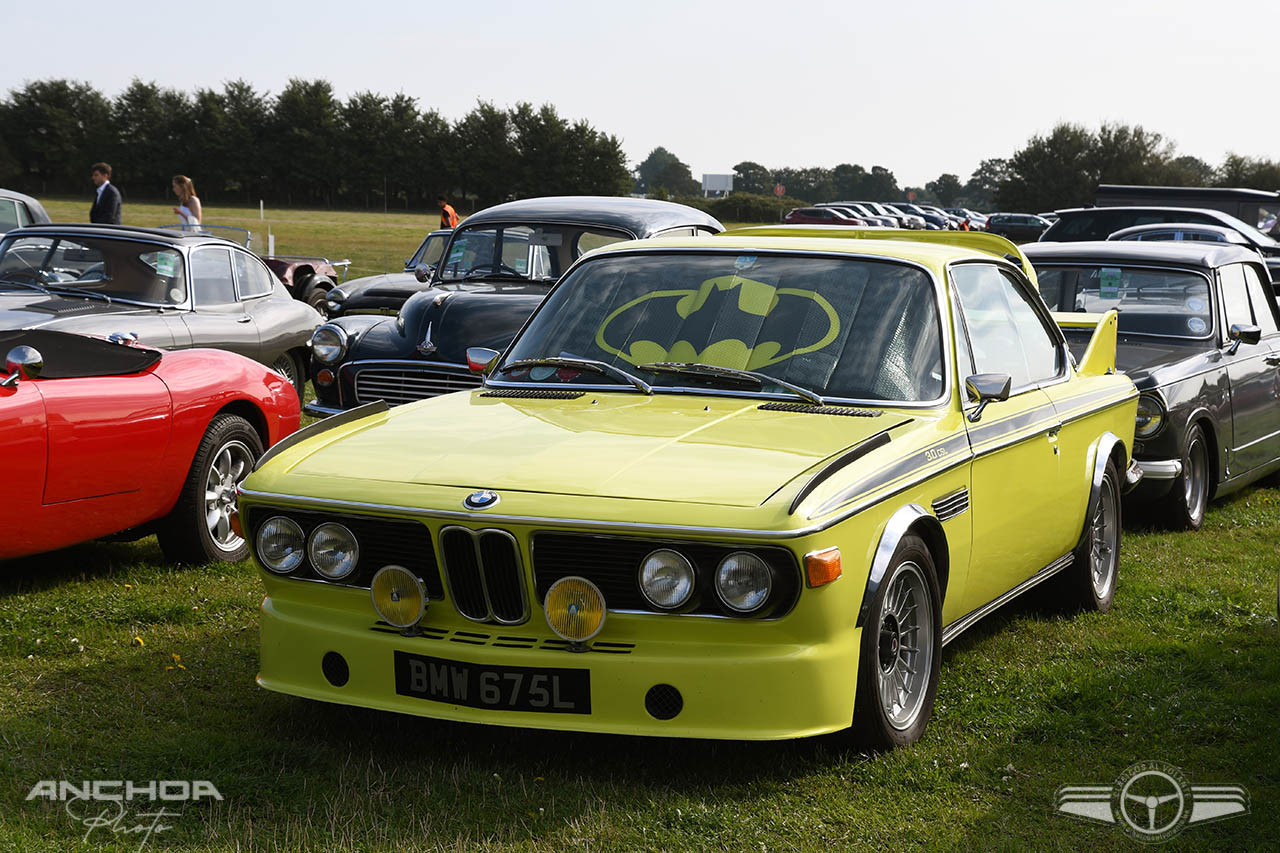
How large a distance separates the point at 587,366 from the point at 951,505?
4.65 ft

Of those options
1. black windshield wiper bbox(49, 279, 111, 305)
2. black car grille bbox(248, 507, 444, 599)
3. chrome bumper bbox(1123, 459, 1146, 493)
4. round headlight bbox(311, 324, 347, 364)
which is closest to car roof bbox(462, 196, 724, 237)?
round headlight bbox(311, 324, 347, 364)

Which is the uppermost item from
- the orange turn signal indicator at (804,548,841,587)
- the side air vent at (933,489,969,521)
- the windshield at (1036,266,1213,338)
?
the windshield at (1036,266,1213,338)

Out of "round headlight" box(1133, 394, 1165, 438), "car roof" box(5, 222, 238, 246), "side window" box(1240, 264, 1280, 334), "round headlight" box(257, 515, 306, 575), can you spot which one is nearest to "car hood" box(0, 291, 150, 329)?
"car roof" box(5, 222, 238, 246)

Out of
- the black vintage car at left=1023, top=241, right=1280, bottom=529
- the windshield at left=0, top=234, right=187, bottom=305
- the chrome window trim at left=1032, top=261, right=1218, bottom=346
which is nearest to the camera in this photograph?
the black vintage car at left=1023, top=241, right=1280, bottom=529

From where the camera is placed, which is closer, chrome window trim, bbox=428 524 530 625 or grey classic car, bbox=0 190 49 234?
chrome window trim, bbox=428 524 530 625

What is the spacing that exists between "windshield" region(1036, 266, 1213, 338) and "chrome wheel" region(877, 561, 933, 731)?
16.6 ft

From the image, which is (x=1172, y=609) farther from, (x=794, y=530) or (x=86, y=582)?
(x=86, y=582)

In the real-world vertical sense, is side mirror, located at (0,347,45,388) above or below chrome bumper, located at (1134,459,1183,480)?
above

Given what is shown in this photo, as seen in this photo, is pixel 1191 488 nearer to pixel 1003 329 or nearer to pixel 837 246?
pixel 1003 329

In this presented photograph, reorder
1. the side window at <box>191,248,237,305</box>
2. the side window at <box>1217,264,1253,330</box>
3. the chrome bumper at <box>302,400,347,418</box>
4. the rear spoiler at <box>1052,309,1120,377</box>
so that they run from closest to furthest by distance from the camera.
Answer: the rear spoiler at <box>1052,309,1120,377</box> < the side window at <box>1217,264,1253,330</box> < the chrome bumper at <box>302,400,347,418</box> < the side window at <box>191,248,237,305</box>

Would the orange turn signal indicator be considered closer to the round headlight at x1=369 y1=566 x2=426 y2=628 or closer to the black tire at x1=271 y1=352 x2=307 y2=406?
the round headlight at x1=369 y1=566 x2=426 y2=628

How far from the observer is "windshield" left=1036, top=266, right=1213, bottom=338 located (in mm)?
8930

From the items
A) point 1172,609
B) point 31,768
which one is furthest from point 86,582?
point 1172,609

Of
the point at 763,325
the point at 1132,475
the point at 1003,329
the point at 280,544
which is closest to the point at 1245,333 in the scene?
the point at 1132,475
